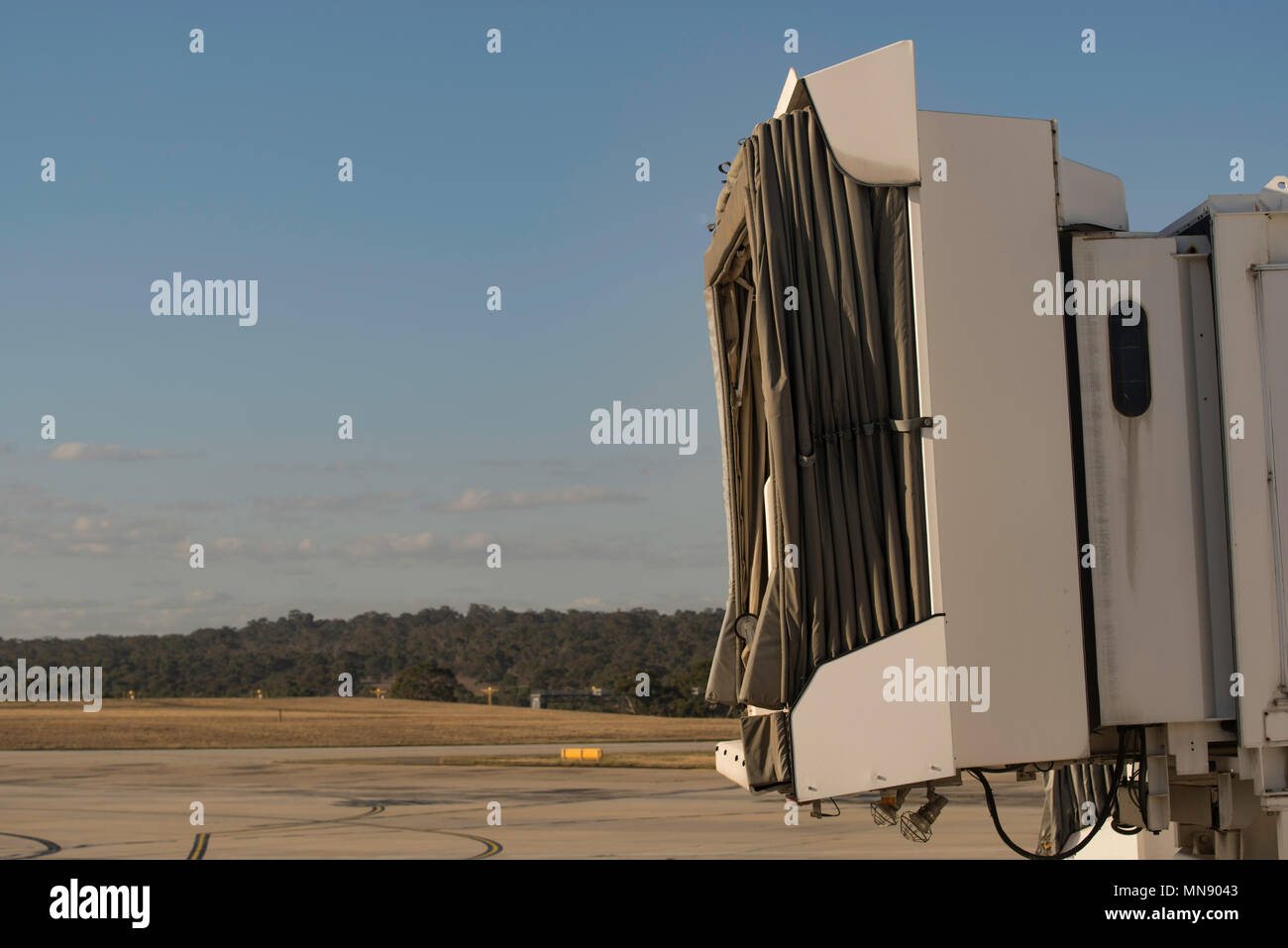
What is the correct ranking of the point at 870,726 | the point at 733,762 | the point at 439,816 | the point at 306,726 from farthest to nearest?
the point at 306,726 → the point at 439,816 → the point at 733,762 → the point at 870,726

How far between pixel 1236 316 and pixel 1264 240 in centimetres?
31

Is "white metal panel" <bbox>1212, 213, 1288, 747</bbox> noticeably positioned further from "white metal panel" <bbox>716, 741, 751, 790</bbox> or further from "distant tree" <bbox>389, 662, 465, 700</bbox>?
"distant tree" <bbox>389, 662, 465, 700</bbox>

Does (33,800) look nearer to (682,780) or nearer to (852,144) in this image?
(682,780)

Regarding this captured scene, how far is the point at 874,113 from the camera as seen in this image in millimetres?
3854

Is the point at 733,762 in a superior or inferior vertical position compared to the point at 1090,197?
inferior

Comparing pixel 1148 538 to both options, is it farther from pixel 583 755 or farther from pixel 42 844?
pixel 583 755

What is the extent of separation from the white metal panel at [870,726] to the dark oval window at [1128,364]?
1.13m

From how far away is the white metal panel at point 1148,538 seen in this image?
12.9ft

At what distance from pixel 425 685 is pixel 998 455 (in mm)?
65067

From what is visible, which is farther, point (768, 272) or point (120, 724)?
point (120, 724)

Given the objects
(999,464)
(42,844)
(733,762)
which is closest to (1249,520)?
(999,464)

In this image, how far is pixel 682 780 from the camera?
21.0 metres

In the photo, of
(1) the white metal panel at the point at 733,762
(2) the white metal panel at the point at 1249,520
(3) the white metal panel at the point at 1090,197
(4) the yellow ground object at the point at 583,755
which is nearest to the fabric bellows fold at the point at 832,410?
(1) the white metal panel at the point at 733,762
